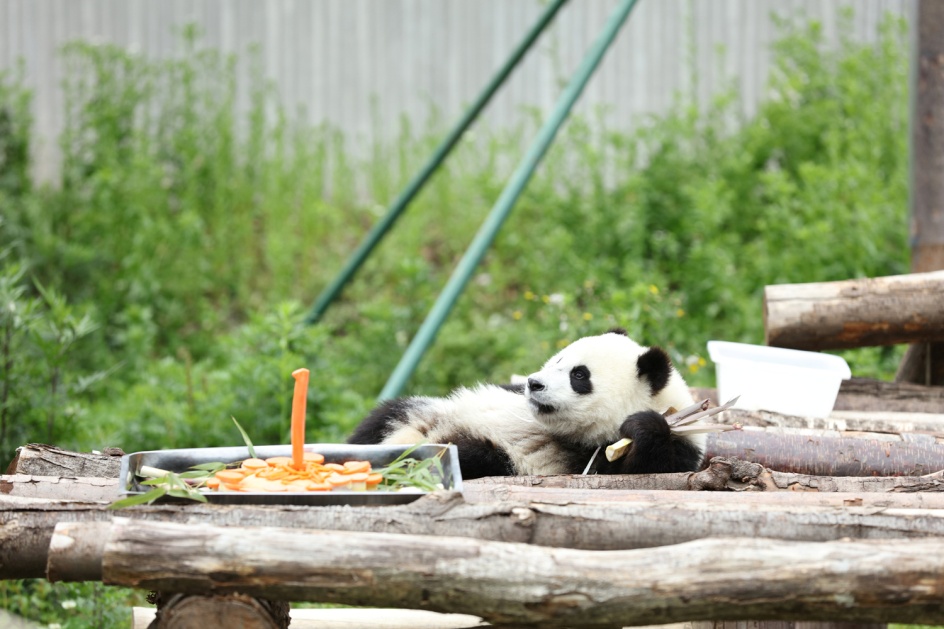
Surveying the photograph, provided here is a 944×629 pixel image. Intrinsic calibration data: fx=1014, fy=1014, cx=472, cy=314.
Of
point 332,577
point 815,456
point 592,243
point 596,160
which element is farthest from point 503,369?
point 332,577

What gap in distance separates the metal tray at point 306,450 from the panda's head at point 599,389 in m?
0.54

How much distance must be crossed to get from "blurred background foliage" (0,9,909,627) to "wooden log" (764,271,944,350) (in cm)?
109

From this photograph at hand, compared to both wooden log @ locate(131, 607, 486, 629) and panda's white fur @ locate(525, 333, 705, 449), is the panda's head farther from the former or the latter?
wooden log @ locate(131, 607, 486, 629)

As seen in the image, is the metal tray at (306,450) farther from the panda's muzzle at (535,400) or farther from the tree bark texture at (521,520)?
the panda's muzzle at (535,400)

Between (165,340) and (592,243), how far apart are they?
9.66 ft

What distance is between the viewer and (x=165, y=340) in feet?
22.4

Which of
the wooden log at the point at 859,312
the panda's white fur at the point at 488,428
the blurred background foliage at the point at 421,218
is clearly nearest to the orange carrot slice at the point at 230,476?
the panda's white fur at the point at 488,428

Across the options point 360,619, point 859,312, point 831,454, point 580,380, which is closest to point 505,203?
point 859,312

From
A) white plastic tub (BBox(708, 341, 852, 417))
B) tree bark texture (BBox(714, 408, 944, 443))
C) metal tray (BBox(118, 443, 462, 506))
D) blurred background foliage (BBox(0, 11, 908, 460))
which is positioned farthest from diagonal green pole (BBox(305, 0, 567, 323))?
metal tray (BBox(118, 443, 462, 506))

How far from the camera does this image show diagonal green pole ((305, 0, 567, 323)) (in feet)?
16.9

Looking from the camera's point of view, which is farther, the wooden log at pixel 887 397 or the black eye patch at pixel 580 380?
the wooden log at pixel 887 397

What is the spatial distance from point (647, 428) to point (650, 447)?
0.16 feet

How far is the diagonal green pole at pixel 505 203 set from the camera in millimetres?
4352

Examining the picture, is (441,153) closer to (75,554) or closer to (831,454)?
(831,454)
